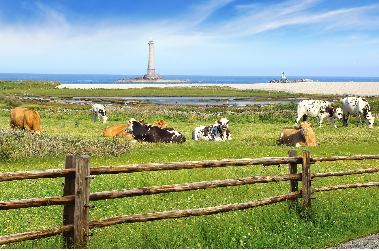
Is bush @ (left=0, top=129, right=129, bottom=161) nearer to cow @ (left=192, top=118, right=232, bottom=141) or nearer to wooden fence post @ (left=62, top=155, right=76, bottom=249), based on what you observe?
cow @ (left=192, top=118, right=232, bottom=141)

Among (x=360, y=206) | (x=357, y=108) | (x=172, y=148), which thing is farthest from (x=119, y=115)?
(x=360, y=206)

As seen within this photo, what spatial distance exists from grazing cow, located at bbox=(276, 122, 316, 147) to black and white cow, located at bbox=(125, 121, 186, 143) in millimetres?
6295

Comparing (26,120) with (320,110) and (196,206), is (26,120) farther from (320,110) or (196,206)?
(320,110)

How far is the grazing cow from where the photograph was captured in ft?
68.0

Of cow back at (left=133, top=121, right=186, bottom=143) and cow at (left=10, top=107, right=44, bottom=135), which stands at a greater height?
cow at (left=10, top=107, right=44, bottom=135)

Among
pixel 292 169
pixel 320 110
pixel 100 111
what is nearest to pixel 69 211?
pixel 292 169

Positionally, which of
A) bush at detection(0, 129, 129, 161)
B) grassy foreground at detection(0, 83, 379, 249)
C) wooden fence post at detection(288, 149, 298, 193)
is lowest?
grassy foreground at detection(0, 83, 379, 249)

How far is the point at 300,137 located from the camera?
2108 cm

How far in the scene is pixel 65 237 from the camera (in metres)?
6.42

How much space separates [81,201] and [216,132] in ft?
59.2

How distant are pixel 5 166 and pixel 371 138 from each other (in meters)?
21.2

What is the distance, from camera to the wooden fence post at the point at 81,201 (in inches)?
243

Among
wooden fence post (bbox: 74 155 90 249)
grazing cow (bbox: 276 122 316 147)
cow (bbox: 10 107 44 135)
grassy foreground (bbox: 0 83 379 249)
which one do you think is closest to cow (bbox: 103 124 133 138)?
cow (bbox: 10 107 44 135)

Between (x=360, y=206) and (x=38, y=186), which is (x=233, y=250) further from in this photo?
(x=38, y=186)
